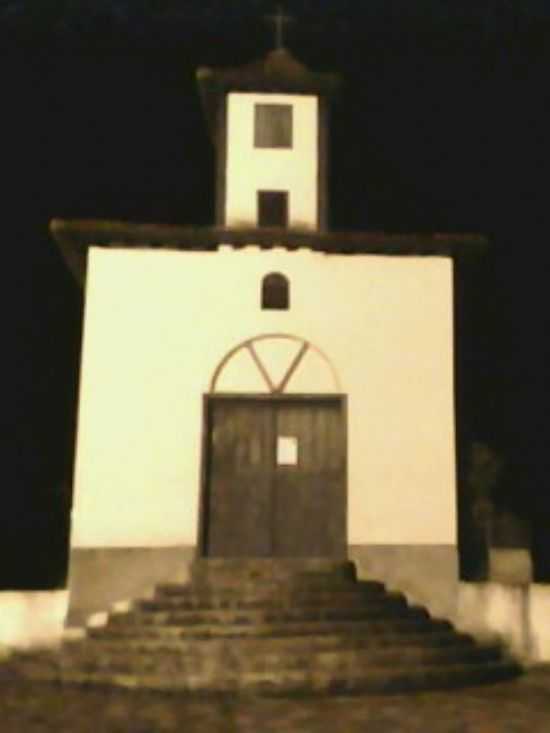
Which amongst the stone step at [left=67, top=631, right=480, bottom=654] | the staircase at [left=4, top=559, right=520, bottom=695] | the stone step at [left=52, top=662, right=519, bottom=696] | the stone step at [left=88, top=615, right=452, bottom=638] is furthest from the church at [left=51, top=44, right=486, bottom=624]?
the stone step at [left=52, top=662, right=519, bottom=696]

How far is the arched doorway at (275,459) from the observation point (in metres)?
13.5

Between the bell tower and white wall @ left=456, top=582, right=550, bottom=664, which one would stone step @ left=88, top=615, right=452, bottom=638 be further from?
the bell tower

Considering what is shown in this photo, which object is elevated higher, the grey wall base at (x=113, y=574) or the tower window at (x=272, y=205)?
the tower window at (x=272, y=205)

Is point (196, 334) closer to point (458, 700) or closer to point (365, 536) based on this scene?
point (365, 536)

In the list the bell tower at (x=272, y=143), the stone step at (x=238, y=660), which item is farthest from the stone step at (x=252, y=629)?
the bell tower at (x=272, y=143)

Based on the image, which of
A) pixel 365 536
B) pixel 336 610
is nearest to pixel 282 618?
pixel 336 610

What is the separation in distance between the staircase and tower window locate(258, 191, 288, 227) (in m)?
5.73

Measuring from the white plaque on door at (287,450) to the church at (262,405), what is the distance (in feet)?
0.07

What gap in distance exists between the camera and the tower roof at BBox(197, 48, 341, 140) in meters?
15.6

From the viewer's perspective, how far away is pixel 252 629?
35.2ft

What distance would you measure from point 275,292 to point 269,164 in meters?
2.59

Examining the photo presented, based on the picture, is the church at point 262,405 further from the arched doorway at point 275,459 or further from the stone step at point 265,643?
the stone step at point 265,643

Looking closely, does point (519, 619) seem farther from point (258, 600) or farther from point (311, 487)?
point (258, 600)

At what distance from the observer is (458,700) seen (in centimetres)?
938
